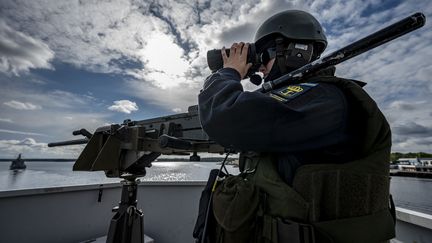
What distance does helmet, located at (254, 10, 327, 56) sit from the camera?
1255 millimetres

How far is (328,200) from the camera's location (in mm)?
827

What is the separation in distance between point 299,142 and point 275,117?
136 millimetres

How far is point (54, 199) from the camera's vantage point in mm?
2904

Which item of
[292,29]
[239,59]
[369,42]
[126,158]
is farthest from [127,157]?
[369,42]

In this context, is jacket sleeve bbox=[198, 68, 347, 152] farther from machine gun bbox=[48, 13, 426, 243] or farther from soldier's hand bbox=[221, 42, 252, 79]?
machine gun bbox=[48, 13, 426, 243]

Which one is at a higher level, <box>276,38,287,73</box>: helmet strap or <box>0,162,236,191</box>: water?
Result: <box>276,38,287,73</box>: helmet strap

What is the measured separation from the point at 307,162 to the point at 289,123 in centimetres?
22

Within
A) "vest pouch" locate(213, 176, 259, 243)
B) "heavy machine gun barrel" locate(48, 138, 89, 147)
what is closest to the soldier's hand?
"vest pouch" locate(213, 176, 259, 243)

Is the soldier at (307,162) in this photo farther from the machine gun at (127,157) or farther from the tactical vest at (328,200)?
the machine gun at (127,157)

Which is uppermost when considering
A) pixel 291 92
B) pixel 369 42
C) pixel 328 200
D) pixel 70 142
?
pixel 369 42

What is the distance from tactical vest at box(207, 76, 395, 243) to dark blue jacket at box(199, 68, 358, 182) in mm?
69

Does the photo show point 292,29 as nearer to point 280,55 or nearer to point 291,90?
point 280,55

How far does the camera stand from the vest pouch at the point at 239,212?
2.91 ft

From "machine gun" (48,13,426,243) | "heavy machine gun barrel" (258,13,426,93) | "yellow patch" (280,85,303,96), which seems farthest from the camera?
"machine gun" (48,13,426,243)
